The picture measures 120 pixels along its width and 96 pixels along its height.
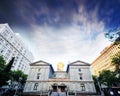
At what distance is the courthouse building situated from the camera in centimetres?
2986

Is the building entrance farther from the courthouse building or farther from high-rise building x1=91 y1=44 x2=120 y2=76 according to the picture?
high-rise building x1=91 y1=44 x2=120 y2=76

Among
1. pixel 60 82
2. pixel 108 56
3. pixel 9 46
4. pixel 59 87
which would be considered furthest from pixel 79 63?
pixel 9 46

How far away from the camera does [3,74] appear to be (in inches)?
918

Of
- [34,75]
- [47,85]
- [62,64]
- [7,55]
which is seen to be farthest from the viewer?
[7,55]

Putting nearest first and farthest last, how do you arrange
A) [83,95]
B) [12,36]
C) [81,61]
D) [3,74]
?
[3,74], [83,95], [81,61], [12,36]

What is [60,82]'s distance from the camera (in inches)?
1258

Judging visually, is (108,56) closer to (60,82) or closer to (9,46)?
(60,82)

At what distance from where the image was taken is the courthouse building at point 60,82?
98.0 ft

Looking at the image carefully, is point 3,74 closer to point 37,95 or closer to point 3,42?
point 37,95

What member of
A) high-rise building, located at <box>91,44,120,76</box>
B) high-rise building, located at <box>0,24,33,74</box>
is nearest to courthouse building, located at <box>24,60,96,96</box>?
high-rise building, located at <box>91,44,120,76</box>

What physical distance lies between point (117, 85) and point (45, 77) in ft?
102

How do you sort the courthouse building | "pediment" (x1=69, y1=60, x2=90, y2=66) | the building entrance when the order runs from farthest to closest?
"pediment" (x1=69, y1=60, x2=90, y2=66), the building entrance, the courthouse building

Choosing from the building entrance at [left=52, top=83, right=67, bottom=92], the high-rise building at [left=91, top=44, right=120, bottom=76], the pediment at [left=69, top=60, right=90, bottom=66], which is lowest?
the building entrance at [left=52, top=83, right=67, bottom=92]

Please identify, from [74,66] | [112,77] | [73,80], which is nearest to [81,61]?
[74,66]
